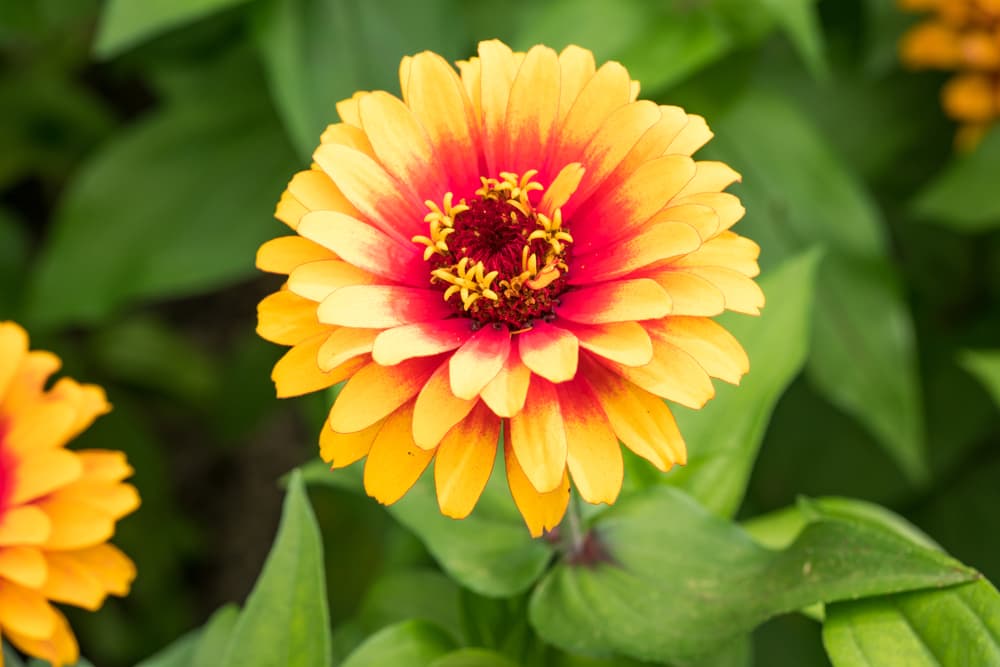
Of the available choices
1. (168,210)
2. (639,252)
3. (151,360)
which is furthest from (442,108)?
(151,360)

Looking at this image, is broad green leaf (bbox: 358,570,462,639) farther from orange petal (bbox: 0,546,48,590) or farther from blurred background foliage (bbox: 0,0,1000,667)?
orange petal (bbox: 0,546,48,590)

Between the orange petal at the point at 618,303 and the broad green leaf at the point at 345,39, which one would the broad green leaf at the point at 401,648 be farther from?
the broad green leaf at the point at 345,39

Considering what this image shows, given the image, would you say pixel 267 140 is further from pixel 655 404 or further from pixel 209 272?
pixel 655 404

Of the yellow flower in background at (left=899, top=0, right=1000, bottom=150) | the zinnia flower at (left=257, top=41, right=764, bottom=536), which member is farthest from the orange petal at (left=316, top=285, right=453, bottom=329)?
the yellow flower in background at (left=899, top=0, right=1000, bottom=150)

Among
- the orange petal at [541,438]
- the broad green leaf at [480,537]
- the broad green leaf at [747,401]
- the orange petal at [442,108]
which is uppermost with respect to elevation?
the orange petal at [442,108]

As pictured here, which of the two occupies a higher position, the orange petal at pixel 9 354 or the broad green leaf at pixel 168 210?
the orange petal at pixel 9 354

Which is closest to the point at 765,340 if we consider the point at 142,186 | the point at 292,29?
the point at 292,29

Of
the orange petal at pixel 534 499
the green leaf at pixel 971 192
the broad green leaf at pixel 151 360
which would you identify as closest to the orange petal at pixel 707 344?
the orange petal at pixel 534 499
